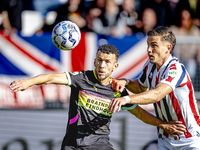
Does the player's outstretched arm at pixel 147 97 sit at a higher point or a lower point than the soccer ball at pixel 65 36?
lower

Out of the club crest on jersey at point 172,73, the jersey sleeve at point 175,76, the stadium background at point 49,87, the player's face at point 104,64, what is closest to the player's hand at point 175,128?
the jersey sleeve at point 175,76

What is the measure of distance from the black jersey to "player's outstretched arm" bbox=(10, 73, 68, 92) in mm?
153

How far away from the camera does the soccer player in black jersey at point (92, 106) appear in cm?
432

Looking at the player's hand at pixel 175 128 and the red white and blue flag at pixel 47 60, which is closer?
the player's hand at pixel 175 128

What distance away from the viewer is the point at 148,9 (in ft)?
27.2

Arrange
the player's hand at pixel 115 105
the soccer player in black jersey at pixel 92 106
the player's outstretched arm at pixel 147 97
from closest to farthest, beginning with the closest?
Result: the player's hand at pixel 115 105, the player's outstretched arm at pixel 147 97, the soccer player in black jersey at pixel 92 106

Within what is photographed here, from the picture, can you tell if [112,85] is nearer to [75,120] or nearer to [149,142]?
[75,120]

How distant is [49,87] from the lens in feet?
25.0

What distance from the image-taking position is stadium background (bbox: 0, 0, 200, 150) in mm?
7465

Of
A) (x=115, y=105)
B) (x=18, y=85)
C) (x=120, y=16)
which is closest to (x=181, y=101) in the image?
(x=115, y=105)

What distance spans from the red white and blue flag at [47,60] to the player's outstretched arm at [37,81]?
3204 millimetres

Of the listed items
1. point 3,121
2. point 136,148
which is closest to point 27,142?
point 3,121

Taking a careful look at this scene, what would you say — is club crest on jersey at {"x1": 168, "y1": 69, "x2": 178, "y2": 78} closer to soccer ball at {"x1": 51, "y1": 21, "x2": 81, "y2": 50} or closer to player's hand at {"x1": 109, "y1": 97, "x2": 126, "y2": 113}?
player's hand at {"x1": 109, "y1": 97, "x2": 126, "y2": 113}

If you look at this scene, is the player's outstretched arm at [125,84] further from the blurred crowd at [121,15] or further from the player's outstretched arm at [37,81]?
the blurred crowd at [121,15]
